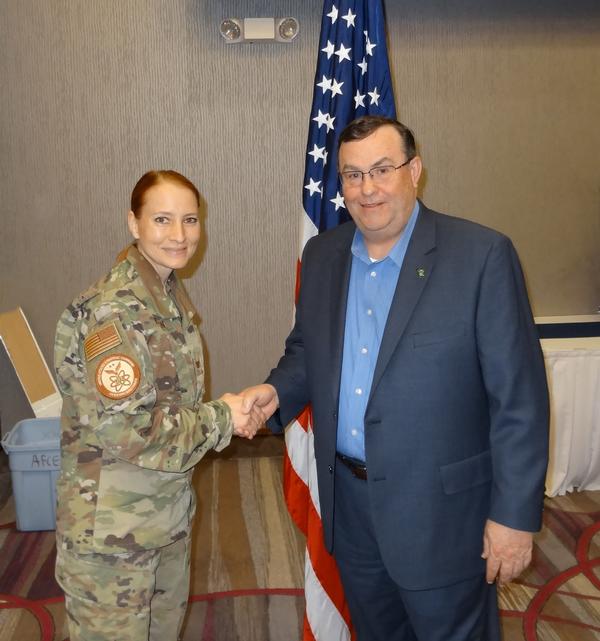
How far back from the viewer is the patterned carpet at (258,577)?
2623mm

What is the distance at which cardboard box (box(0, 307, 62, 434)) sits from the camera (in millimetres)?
3908

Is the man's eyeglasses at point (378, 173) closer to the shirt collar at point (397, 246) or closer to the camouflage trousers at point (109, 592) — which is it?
the shirt collar at point (397, 246)

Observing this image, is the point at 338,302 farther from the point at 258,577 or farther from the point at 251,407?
the point at 258,577

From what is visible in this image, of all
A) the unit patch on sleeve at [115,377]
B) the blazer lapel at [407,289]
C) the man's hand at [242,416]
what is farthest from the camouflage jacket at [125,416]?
the blazer lapel at [407,289]

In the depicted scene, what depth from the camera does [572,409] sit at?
3.59 meters

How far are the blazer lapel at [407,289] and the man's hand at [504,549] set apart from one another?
47 cm

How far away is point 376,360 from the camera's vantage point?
1713 mm

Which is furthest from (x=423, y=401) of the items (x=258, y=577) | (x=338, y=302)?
(x=258, y=577)

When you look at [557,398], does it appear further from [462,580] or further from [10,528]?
[10,528]

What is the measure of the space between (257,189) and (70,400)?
2.86 meters

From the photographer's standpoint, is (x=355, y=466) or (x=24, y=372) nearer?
(x=355, y=466)

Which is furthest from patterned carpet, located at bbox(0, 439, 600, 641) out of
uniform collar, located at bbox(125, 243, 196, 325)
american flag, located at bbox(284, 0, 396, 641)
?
uniform collar, located at bbox(125, 243, 196, 325)

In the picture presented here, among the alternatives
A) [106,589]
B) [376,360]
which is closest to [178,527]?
[106,589]

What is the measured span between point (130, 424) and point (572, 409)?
276 centimetres
